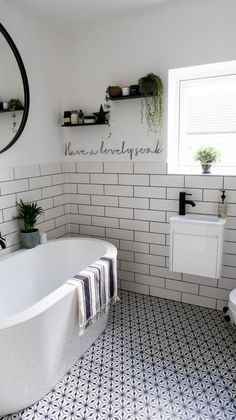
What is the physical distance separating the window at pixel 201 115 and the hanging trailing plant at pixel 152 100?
0.09m

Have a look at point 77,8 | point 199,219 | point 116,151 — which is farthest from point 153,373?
point 77,8

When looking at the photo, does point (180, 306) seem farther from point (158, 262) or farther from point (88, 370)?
point (88, 370)

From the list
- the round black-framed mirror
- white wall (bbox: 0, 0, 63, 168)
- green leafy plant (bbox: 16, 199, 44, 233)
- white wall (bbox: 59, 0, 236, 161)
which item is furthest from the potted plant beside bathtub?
white wall (bbox: 59, 0, 236, 161)

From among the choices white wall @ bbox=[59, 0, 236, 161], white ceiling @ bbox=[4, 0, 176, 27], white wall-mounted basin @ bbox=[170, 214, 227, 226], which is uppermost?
white ceiling @ bbox=[4, 0, 176, 27]

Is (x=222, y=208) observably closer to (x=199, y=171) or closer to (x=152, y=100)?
(x=199, y=171)

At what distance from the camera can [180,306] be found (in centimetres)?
257

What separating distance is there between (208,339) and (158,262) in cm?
74

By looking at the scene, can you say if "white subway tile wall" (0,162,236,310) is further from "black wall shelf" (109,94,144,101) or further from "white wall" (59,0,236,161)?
"black wall shelf" (109,94,144,101)

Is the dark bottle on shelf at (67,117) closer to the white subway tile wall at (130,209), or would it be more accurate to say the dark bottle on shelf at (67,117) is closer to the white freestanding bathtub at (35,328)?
the white subway tile wall at (130,209)

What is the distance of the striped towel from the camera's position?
174 cm

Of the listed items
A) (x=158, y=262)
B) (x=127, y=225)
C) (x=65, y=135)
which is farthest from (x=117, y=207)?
(x=65, y=135)

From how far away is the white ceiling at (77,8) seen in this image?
2.10 metres

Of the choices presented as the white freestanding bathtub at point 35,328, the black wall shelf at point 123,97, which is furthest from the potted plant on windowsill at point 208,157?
the white freestanding bathtub at point 35,328

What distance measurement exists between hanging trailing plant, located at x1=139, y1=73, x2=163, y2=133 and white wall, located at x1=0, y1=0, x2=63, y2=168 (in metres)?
0.84
